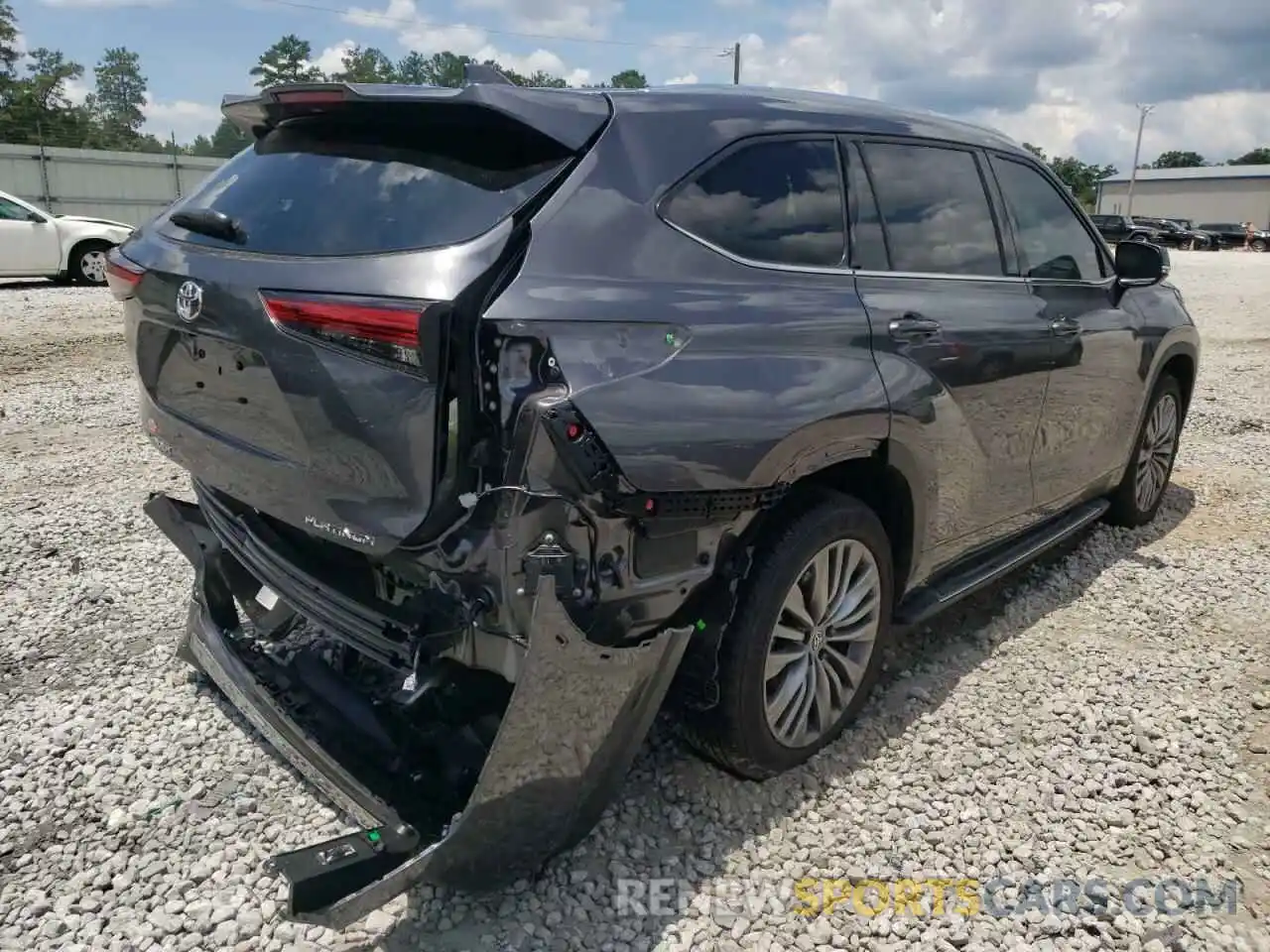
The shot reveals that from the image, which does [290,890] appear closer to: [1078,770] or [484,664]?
[484,664]

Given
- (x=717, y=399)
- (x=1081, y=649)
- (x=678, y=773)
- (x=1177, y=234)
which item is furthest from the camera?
(x=1177, y=234)

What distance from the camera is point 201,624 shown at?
3.08 m

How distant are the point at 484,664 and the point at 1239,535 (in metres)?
4.64

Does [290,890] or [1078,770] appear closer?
[290,890]

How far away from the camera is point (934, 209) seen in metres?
3.38

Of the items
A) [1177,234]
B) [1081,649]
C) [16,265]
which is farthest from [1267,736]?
[1177,234]

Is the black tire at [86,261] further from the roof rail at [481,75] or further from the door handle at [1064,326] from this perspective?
the door handle at [1064,326]

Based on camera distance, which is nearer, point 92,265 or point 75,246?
point 75,246

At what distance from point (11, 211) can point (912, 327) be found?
15.1 metres

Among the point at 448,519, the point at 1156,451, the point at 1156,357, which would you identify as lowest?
the point at 1156,451

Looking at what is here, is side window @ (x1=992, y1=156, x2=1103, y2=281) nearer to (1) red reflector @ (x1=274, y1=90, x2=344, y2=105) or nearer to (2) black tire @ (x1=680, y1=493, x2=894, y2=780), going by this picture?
(2) black tire @ (x1=680, y1=493, x2=894, y2=780)

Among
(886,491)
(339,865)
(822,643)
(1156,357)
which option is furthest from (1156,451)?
(339,865)

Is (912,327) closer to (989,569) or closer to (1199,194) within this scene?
(989,569)

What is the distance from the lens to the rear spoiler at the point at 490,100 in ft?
7.59
